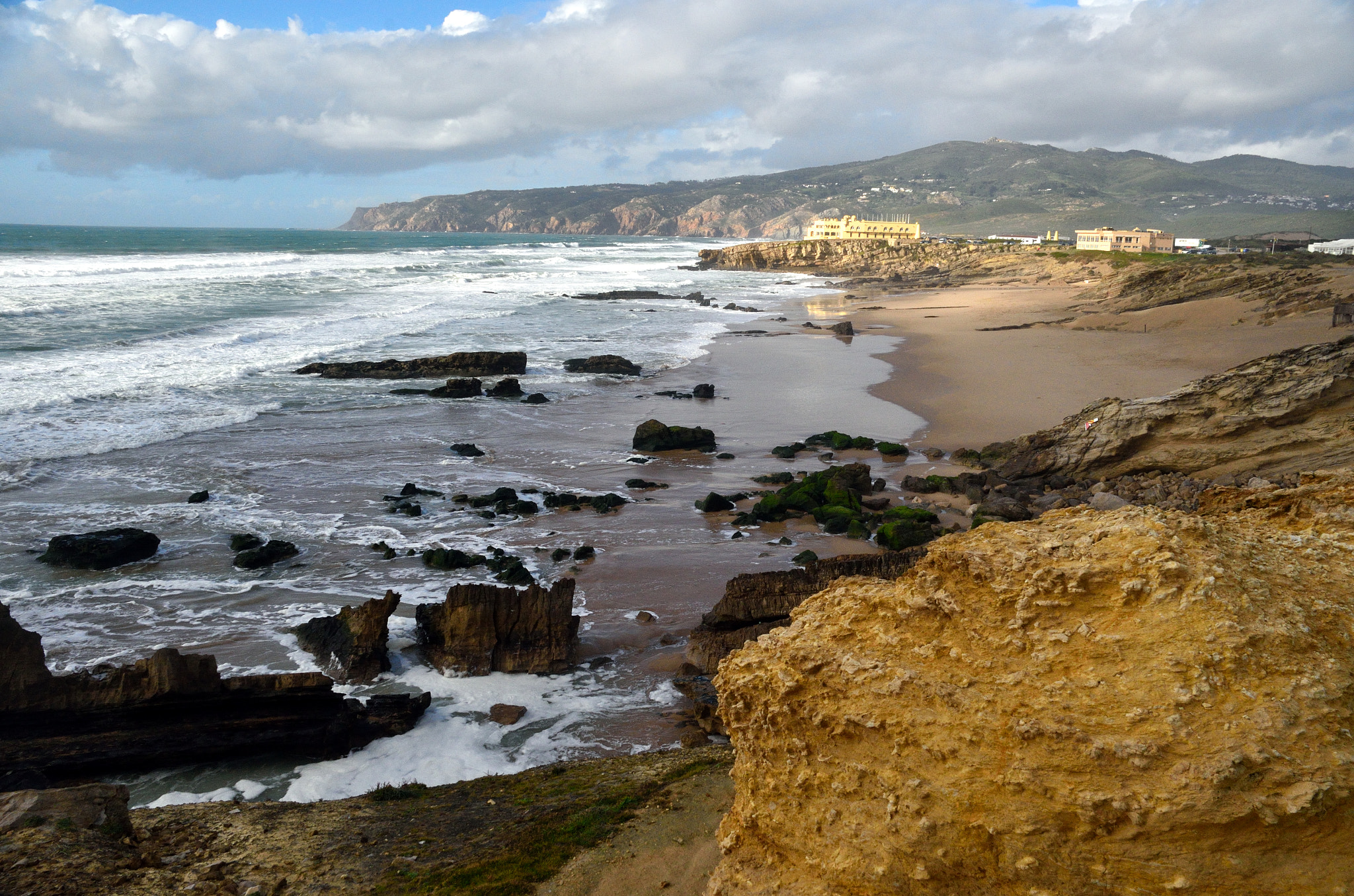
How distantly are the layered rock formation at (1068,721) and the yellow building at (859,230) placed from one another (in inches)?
4974

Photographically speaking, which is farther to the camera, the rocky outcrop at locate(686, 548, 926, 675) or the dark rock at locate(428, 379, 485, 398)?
the dark rock at locate(428, 379, 485, 398)

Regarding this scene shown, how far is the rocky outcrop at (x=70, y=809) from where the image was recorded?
18.2 ft

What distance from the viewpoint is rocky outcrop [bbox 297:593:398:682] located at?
9.47m

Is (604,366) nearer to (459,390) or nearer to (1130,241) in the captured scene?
(459,390)

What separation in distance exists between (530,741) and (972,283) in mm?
69499

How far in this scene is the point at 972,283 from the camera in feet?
231

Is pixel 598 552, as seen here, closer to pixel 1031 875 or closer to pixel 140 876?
pixel 140 876

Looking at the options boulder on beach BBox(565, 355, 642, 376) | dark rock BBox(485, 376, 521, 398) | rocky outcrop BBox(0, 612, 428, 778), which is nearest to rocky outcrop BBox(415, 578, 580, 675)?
rocky outcrop BBox(0, 612, 428, 778)

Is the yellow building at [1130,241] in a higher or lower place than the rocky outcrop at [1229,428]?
higher

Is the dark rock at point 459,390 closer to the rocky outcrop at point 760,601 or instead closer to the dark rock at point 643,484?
the dark rock at point 643,484

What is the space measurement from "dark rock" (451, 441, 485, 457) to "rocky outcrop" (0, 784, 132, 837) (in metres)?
13.9

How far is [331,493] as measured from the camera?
54.1ft

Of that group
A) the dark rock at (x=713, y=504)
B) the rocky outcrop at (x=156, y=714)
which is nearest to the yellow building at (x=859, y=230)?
the dark rock at (x=713, y=504)

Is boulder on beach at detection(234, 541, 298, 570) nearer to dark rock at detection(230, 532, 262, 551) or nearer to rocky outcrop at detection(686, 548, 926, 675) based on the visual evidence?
dark rock at detection(230, 532, 262, 551)
